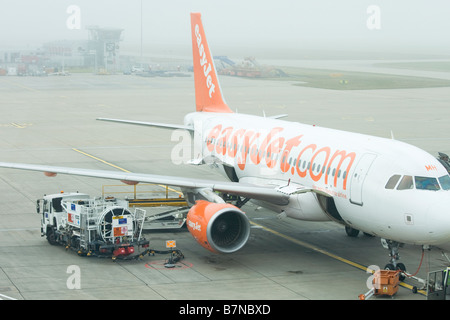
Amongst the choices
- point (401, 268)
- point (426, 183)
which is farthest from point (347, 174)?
point (401, 268)

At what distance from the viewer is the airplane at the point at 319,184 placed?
79.9 ft

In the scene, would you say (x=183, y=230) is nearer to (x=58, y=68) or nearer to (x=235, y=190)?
(x=235, y=190)

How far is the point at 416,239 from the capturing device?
24.2 meters

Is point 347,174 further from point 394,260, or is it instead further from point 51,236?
point 51,236

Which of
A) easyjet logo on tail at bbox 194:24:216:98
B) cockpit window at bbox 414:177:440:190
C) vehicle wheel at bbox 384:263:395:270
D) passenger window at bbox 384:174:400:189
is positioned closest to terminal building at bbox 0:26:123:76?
easyjet logo on tail at bbox 194:24:216:98

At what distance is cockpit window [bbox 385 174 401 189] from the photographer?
81.3 feet

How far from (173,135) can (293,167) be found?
127 ft

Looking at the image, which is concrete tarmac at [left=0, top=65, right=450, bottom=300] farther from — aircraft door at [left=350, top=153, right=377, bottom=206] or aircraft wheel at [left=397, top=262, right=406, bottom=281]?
aircraft door at [left=350, top=153, right=377, bottom=206]

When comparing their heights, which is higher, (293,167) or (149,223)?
(293,167)

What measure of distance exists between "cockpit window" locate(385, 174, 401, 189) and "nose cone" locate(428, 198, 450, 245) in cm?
149

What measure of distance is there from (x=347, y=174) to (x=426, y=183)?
2.92 metres

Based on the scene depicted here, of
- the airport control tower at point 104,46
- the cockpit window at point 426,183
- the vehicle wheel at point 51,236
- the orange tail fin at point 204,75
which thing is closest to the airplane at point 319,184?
the cockpit window at point 426,183
